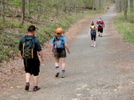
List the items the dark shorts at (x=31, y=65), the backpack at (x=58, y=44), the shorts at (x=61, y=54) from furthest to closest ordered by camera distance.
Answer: the shorts at (x=61, y=54)
the backpack at (x=58, y=44)
the dark shorts at (x=31, y=65)

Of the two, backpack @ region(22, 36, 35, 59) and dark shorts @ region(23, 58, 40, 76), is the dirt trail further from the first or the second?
backpack @ region(22, 36, 35, 59)

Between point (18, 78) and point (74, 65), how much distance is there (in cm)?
293

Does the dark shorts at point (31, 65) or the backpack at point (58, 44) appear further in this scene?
the backpack at point (58, 44)

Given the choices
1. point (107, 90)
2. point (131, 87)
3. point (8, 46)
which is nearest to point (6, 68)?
point (8, 46)

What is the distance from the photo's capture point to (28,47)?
571 cm

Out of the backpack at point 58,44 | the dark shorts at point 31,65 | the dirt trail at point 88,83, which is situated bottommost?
the dirt trail at point 88,83

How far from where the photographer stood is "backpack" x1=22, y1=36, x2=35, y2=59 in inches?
224

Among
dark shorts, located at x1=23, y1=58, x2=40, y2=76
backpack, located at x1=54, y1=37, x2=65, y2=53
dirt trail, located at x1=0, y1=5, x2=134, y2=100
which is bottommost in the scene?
dirt trail, located at x1=0, y1=5, x2=134, y2=100

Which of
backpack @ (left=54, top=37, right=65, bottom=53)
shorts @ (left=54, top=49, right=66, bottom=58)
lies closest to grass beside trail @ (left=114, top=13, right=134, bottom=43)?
shorts @ (left=54, top=49, right=66, bottom=58)

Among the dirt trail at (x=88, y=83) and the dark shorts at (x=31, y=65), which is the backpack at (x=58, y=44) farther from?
the dark shorts at (x=31, y=65)

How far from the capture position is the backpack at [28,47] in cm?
569

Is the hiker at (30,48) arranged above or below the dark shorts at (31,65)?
above

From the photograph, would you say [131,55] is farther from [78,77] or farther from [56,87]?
[56,87]

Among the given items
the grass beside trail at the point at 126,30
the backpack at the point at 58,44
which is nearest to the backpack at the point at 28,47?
the backpack at the point at 58,44
